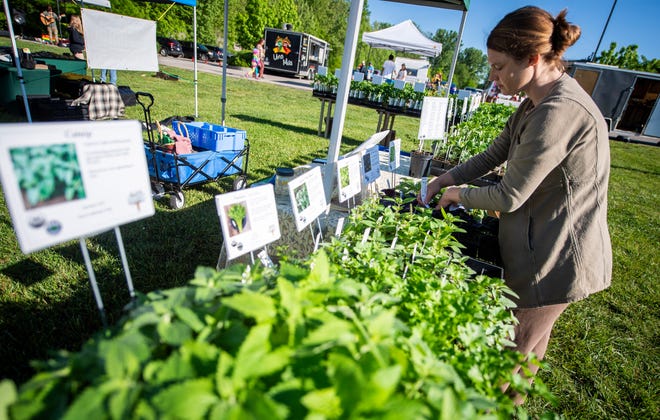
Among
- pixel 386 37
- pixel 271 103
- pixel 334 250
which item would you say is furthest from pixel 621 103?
pixel 334 250

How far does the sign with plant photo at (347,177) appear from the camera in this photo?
5.90 ft

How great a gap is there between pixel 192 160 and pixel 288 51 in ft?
69.6

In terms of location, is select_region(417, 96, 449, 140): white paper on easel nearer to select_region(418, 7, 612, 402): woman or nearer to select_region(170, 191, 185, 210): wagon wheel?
select_region(418, 7, 612, 402): woman

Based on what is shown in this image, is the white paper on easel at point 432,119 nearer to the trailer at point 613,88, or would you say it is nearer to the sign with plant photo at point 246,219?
the sign with plant photo at point 246,219

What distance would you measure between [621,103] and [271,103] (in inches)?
596

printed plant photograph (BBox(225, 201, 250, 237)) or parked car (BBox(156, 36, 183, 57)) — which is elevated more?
parked car (BBox(156, 36, 183, 57))

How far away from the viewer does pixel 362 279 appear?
1155 mm

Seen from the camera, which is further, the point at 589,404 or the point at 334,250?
the point at 589,404

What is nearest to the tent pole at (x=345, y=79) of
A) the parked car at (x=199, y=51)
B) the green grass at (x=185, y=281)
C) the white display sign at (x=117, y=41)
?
the green grass at (x=185, y=281)

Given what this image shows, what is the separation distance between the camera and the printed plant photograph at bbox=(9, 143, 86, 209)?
736mm

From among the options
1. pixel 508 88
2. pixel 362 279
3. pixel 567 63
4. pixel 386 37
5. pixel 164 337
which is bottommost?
pixel 362 279

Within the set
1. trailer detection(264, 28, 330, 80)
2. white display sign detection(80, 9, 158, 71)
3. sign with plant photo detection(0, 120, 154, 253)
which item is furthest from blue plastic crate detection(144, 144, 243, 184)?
trailer detection(264, 28, 330, 80)

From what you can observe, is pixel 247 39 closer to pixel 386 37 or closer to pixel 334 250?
pixel 386 37

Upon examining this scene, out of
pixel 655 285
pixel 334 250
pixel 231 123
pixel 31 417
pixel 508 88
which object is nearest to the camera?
pixel 31 417
